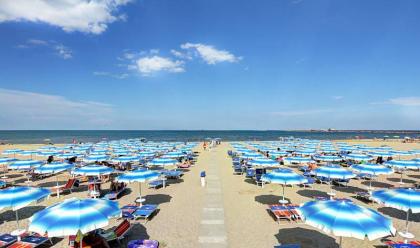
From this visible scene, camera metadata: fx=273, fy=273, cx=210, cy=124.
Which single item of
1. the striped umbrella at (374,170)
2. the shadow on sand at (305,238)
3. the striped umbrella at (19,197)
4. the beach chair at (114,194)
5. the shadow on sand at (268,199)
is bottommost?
the shadow on sand at (305,238)

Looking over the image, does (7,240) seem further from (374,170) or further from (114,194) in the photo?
(374,170)

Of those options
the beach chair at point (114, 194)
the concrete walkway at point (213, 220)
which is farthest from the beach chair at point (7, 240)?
the concrete walkway at point (213, 220)

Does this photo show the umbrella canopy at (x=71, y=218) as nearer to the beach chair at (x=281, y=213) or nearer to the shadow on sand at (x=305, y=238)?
the shadow on sand at (x=305, y=238)

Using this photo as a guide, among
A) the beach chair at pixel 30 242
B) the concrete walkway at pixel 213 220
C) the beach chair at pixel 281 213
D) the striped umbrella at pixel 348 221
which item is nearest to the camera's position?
the striped umbrella at pixel 348 221

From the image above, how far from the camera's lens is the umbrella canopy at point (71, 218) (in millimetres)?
6363

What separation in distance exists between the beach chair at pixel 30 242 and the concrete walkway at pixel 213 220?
17.0 feet

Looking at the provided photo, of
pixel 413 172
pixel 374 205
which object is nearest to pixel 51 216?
pixel 374 205

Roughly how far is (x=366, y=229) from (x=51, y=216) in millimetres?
7377

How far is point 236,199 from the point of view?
47.7 feet

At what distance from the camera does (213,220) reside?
11.2 m

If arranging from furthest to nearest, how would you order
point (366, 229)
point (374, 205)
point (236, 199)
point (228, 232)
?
point (236, 199)
point (374, 205)
point (228, 232)
point (366, 229)

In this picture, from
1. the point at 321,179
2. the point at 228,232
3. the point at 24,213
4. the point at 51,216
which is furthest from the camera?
the point at 321,179

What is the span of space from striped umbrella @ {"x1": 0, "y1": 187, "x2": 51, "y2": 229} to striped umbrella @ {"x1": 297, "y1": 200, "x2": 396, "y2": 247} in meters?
8.84

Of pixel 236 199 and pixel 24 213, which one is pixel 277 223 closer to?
pixel 236 199
